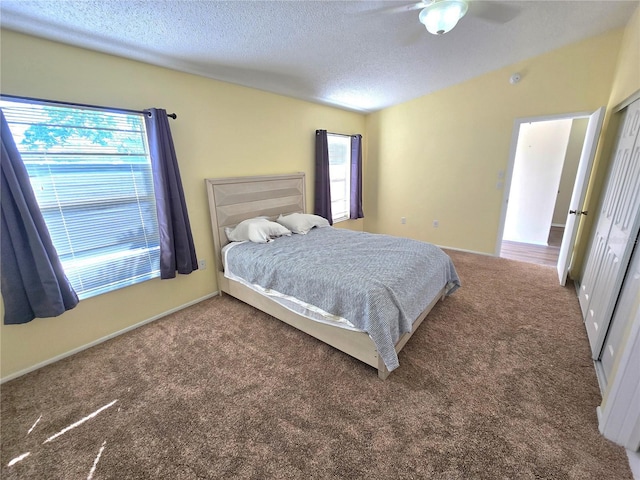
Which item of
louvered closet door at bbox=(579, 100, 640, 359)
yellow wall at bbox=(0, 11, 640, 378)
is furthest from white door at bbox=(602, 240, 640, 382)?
yellow wall at bbox=(0, 11, 640, 378)

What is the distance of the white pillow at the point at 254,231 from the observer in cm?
277

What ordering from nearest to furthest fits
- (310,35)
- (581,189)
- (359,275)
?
(359,275) < (310,35) < (581,189)

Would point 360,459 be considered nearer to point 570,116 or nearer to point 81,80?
point 81,80

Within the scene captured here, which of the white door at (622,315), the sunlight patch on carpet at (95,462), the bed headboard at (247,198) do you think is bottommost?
the sunlight patch on carpet at (95,462)

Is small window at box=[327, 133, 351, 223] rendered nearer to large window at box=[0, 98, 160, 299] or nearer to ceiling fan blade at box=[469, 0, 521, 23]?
ceiling fan blade at box=[469, 0, 521, 23]

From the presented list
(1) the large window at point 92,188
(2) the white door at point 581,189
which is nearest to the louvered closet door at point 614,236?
(2) the white door at point 581,189

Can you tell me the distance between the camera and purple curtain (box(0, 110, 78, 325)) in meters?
1.60

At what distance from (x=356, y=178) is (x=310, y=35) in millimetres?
2670

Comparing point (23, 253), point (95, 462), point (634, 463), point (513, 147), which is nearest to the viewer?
point (634, 463)

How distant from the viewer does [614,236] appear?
6.45ft

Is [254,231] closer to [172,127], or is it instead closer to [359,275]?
[172,127]

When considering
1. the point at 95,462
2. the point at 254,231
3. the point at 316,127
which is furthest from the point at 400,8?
the point at 95,462

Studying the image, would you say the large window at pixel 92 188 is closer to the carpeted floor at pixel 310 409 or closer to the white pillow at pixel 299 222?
the carpeted floor at pixel 310 409

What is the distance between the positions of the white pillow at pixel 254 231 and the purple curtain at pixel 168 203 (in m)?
0.45
